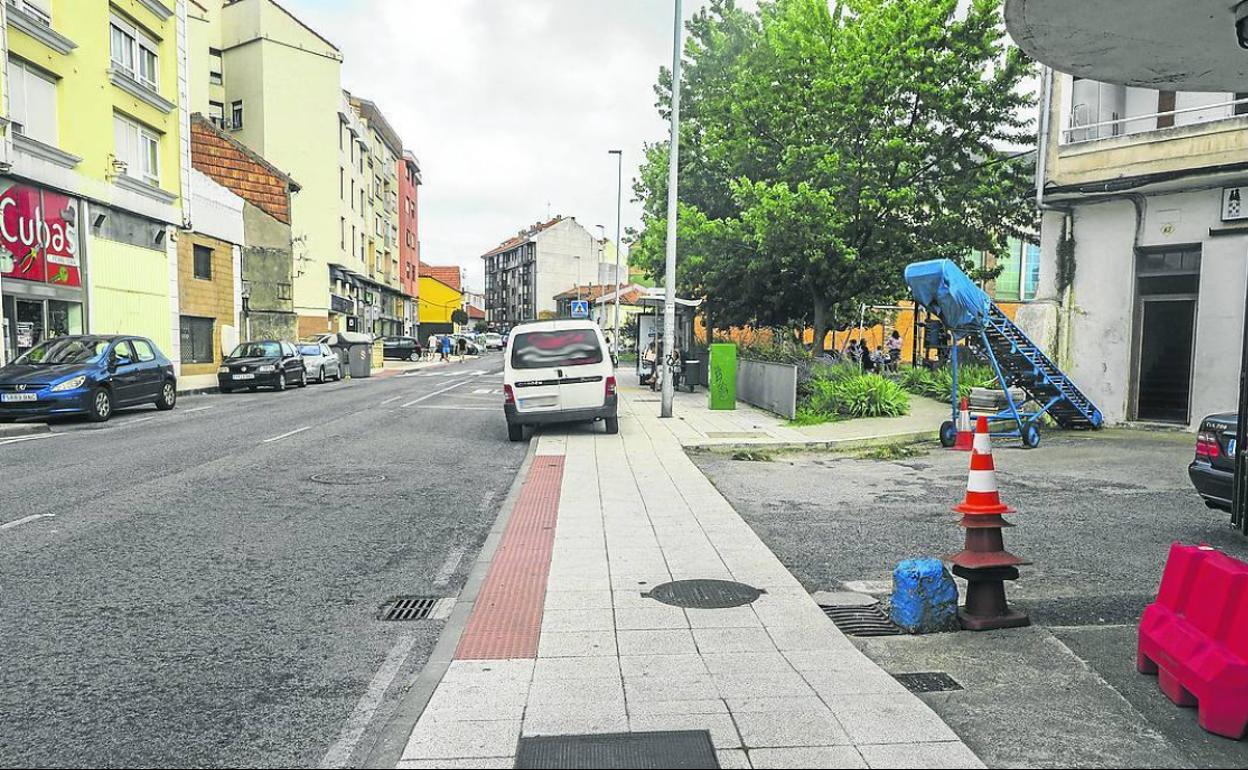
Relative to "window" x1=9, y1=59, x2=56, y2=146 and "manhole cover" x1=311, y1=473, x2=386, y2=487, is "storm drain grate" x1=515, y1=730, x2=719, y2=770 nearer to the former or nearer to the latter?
"manhole cover" x1=311, y1=473, x2=386, y2=487

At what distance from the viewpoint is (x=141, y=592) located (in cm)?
536

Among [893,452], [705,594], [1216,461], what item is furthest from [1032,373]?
[705,594]

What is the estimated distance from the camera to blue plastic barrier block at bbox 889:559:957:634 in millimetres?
4785

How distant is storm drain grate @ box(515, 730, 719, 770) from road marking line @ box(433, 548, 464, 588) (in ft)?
8.83

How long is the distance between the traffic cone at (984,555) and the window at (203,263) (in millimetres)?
31173

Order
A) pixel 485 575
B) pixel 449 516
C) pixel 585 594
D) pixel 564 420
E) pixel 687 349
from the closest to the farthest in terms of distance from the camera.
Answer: pixel 585 594
pixel 485 575
pixel 449 516
pixel 564 420
pixel 687 349

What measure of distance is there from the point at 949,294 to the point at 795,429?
11.8 ft

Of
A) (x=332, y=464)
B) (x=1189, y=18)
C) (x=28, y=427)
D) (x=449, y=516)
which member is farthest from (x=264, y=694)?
(x=28, y=427)

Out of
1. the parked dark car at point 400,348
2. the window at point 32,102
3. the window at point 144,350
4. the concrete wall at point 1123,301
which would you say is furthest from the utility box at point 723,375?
the parked dark car at point 400,348

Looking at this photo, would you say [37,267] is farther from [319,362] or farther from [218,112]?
[218,112]

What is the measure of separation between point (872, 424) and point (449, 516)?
9.62 metres

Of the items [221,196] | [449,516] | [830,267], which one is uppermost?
[221,196]

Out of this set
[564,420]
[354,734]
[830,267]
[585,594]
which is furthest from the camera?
[830,267]

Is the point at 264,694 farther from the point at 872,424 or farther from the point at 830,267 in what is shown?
the point at 830,267
